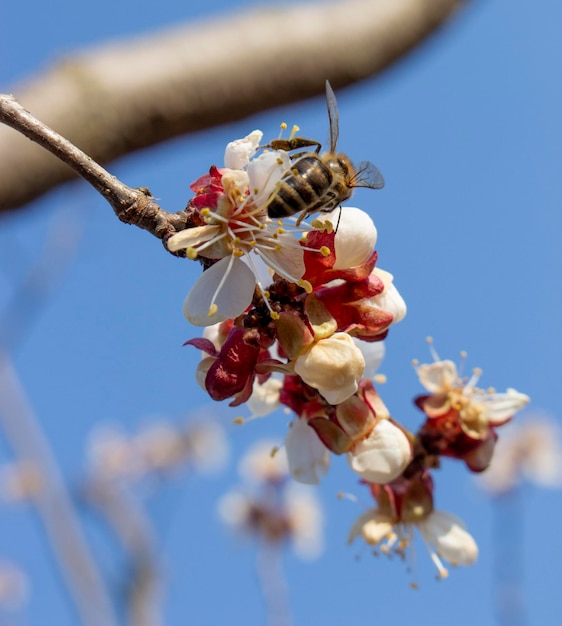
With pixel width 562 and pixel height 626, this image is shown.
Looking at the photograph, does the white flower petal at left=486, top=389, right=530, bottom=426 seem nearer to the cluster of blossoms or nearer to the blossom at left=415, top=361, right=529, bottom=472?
the blossom at left=415, top=361, right=529, bottom=472

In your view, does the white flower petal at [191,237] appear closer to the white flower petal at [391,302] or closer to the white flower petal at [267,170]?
the white flower petal at [267,170]

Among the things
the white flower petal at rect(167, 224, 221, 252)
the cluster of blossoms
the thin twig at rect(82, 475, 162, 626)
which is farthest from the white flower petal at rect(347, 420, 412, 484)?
the thin twig at rect(82, 475, 162, 626)

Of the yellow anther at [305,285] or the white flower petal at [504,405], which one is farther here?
the white flower petal at [504,405]

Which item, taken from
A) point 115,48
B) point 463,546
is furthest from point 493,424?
point 115,48

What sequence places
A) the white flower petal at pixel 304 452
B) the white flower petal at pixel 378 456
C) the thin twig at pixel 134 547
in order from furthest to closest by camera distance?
1. the thin twig at pixel 134 547
2. the white flower petal at pixel 304 452
3. the white flower petal at pixel 378 456

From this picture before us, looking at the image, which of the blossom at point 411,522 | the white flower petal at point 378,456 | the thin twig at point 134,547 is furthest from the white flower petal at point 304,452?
the thin twig at point 134,547

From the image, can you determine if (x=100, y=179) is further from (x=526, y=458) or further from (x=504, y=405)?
(x=526, y=458)

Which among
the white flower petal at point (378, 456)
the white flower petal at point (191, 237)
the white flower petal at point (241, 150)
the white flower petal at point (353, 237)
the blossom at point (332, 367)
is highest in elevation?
the white flower petal at point (241, 150)

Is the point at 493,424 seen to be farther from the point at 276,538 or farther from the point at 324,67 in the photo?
the point at 276,538

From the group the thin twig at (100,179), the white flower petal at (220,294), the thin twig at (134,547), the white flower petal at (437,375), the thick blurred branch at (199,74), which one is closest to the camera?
the thin twig at (100,179)
